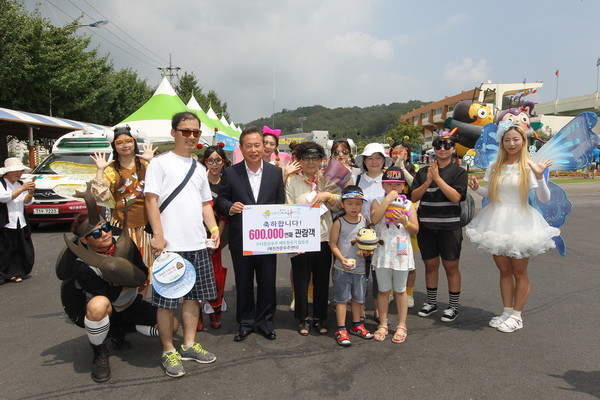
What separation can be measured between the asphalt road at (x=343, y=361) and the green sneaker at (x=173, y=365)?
0.05 m

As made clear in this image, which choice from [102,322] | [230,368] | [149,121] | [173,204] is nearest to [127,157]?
[173,204]

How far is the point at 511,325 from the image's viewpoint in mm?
3996

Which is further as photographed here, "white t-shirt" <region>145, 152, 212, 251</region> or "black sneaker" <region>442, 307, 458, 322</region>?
"black sneaker" <region>442, 307, 458, 322</region>

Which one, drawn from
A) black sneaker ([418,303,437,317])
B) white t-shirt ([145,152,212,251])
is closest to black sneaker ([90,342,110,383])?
white t-shirt ([145,152,212,251])

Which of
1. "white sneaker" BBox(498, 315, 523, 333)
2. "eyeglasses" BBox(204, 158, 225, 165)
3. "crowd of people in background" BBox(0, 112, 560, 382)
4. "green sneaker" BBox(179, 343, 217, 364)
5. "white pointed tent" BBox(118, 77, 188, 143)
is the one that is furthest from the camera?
"white pointed tent" BBox(118, 77, 188, 143)

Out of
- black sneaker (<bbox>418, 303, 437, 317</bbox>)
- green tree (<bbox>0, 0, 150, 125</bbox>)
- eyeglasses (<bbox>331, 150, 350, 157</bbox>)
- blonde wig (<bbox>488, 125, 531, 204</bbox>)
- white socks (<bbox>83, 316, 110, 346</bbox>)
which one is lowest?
black sneaker (<bbox>418, 303, 437, 317</bbox>)

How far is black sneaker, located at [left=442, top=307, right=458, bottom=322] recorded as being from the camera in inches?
168

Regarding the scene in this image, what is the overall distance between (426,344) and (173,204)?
2671 millimetres

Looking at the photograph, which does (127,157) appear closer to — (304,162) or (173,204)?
(173,204)

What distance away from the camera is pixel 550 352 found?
3527 millimetres

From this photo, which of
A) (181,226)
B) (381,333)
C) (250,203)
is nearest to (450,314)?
(381,333)

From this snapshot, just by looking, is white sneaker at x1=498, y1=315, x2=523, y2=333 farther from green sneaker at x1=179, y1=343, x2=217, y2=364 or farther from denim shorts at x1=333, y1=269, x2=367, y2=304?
green sneaker at x1=179, y1=343, x2=217, y2=364

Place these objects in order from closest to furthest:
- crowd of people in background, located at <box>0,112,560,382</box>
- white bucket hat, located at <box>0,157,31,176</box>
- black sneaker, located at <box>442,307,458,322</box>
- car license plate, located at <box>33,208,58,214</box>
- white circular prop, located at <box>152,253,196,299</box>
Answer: white circular prop, located at <box>152,253,196,299</box>
crowd of people in background, located at <box>0,112,560,382</box>
black sneaker, located at <box>442,307,458,322</box>
white bucket hat, located at <box>0,157,31,176</box>
car license plate, located at <box>33,208,58,214</box>

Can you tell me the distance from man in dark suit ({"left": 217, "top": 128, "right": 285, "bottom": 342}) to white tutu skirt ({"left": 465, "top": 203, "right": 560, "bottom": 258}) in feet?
7.10
